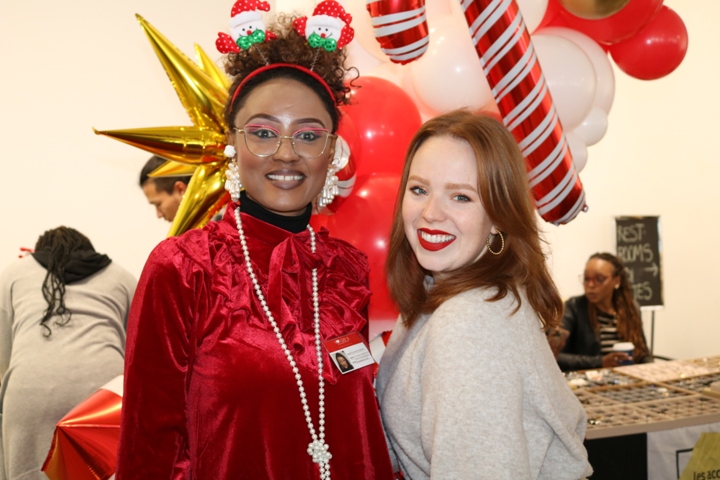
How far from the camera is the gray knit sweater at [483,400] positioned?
1.15m

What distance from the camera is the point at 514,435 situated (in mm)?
1153

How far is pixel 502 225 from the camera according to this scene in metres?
1.36

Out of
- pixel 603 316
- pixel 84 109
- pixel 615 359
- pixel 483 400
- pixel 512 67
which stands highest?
pixel 84 109

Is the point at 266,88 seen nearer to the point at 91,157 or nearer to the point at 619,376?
the point at 619,376

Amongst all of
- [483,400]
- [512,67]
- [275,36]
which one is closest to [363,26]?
[512,67]

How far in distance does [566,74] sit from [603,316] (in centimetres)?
228

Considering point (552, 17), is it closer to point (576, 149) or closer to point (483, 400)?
point (576, 149)

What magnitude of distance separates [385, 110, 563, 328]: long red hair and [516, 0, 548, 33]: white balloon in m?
0.92

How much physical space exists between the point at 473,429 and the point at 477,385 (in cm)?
8

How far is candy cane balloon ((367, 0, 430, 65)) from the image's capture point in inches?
72.9

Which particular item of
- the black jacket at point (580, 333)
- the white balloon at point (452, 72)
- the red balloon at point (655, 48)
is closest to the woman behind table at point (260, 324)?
the white balloon at point (452, 72)

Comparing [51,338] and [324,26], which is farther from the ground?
[324,26]

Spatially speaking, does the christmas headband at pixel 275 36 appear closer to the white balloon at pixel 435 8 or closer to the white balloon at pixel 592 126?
the white balloon at pixel 435 8

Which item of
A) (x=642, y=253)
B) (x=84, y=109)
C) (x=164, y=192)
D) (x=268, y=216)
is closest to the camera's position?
(x=268, y=216)
